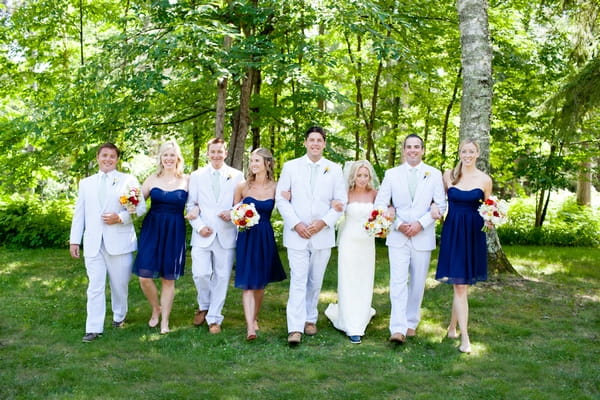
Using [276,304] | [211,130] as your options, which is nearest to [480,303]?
[276,304]

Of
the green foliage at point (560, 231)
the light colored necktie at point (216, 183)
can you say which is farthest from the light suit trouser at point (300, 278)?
the green foliage at point (560, 231)

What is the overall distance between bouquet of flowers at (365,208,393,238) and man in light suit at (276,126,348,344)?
13.3 inches

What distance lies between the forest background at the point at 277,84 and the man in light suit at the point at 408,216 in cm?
240

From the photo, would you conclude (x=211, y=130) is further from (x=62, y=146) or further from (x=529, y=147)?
(x=529, y=147)

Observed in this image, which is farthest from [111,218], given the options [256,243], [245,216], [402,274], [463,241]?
[463,241]

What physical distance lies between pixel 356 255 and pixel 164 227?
191 centimetres

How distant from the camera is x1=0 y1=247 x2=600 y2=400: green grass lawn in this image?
404cm

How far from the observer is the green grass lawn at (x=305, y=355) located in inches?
159

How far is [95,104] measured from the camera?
7508 millimetres

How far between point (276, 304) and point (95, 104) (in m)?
3.71

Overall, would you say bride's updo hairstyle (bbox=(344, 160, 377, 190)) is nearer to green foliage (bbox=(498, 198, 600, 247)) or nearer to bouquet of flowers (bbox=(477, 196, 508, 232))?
bouquet of flowers (bbox=(477, 196, 508, 232))

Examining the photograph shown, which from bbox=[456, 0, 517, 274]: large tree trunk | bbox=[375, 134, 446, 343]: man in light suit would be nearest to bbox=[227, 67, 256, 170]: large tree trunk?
bbox=[456, 0, 517, 274]: large tree trunk

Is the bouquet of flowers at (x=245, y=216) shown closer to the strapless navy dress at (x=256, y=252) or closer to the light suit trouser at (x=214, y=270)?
the strapless navy dress at (x=256, y=252)

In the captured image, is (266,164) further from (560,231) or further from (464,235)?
(560,231)
